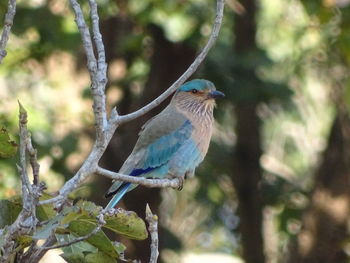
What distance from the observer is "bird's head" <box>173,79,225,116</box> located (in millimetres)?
4643

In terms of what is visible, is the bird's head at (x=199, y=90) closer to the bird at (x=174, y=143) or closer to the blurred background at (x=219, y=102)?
the bird at (x=174, y=143)

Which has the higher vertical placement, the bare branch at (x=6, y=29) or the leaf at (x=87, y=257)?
the bare branch at (x=6, y=29)

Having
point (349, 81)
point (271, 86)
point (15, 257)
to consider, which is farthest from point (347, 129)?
point (15, 257)

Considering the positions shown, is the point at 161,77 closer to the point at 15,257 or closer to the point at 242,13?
the point at 242,13

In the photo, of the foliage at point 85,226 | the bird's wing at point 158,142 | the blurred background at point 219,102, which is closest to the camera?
the foliage at point 85,226

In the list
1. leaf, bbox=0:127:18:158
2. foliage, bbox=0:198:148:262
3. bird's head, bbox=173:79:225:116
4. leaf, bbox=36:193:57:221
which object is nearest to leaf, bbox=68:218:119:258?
foliage, bbox=0:198:148:262

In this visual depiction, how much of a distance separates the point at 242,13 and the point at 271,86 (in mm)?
699

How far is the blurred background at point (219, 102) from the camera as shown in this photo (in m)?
6.42

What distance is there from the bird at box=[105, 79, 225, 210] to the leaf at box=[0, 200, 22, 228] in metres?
1.72

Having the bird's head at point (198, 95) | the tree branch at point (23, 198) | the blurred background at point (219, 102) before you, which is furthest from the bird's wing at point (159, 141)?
the tree branch at point (23, 198)

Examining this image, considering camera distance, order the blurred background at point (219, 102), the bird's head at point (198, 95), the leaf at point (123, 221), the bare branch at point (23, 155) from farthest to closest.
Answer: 1. the blurred background at point (219, 102)
2. the bird's head at point (198, 95)
3. the leaf at point (123, 221)
4. the bare branch at point (23, 155)

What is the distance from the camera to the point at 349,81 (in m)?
5.30

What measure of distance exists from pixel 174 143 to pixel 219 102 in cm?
242

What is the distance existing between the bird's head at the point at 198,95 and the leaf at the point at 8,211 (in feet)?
7.80
